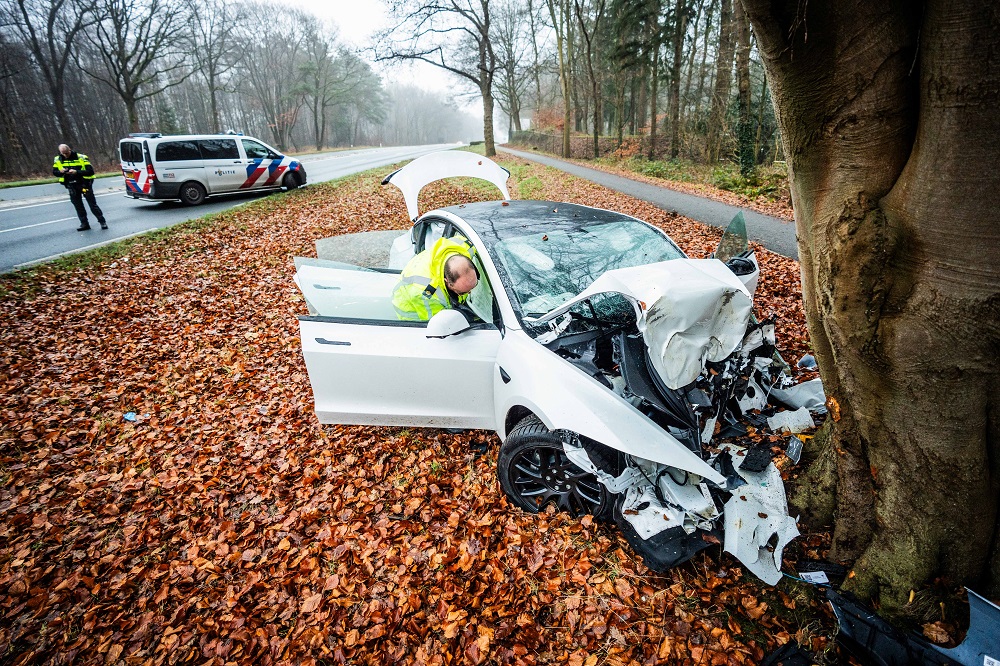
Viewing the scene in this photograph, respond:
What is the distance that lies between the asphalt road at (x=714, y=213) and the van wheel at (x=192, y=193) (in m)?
12.2

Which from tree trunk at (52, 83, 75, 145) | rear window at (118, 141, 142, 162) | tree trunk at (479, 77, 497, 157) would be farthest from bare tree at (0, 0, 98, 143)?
tree trunk at (479, 77, 497, 157)

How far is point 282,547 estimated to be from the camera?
2920 millimetres

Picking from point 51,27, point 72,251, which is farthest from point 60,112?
point 72,251

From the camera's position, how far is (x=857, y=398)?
200cm

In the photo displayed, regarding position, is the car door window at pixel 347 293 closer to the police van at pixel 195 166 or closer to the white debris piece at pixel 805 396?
the white debris piece at pixel 805 396

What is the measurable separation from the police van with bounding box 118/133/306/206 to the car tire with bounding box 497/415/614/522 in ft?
44.0

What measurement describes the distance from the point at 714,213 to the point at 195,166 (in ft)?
44.9

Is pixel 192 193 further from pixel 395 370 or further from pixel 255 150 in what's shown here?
pixel 395 370

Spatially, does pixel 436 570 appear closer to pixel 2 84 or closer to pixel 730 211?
pixel 730 211

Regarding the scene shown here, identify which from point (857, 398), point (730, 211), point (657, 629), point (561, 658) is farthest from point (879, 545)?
point (730, 211)

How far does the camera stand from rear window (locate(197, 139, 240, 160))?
1273 centimetres

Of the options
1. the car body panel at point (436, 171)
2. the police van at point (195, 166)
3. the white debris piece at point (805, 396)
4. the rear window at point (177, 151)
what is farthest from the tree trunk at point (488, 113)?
the white debris piece at point (805, 396)

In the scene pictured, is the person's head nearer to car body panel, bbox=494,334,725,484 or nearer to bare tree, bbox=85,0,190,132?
car body panel, bbox=494,334,725,484

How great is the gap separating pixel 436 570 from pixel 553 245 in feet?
7.62
